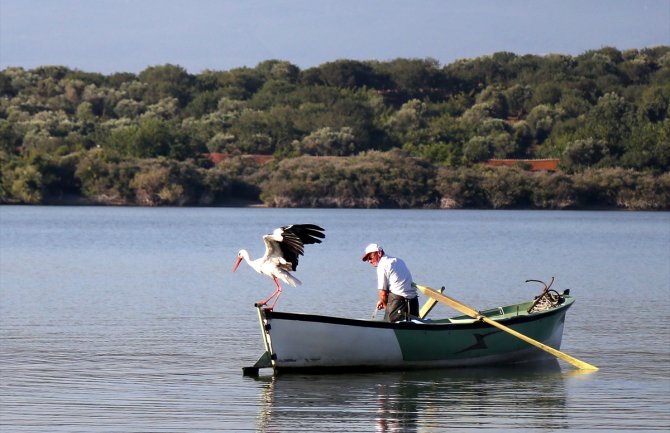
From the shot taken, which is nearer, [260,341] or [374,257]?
[374,257]

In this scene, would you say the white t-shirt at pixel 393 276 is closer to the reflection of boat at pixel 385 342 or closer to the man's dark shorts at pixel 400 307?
the man's dark shorts at pixel 400 307

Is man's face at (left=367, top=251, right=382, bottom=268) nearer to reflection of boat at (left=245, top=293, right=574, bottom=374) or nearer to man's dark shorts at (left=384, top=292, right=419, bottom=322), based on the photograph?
man's dark shorts at (left=384, top=292, right=419, bottom=322)

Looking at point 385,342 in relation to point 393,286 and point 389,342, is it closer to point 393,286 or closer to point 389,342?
point 389,342

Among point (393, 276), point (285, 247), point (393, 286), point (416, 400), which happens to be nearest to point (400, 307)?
point (393, 286)

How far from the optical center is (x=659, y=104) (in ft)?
405

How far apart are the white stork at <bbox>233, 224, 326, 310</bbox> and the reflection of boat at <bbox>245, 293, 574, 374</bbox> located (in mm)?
511

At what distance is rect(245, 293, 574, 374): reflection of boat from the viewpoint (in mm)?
17672

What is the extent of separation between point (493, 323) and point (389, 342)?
1.60 meters

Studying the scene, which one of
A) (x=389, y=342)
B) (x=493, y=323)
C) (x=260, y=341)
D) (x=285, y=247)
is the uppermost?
(x=285, y=247)

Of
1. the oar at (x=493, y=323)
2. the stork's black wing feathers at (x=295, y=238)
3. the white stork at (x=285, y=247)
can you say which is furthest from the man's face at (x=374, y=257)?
the stork's black wing feathers at (x=295, y=238)

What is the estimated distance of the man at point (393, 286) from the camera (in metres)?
18.5

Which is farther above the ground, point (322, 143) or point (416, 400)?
point (322, 143)

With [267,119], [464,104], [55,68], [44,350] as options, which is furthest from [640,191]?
[44,350]

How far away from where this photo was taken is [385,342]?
18203mm
